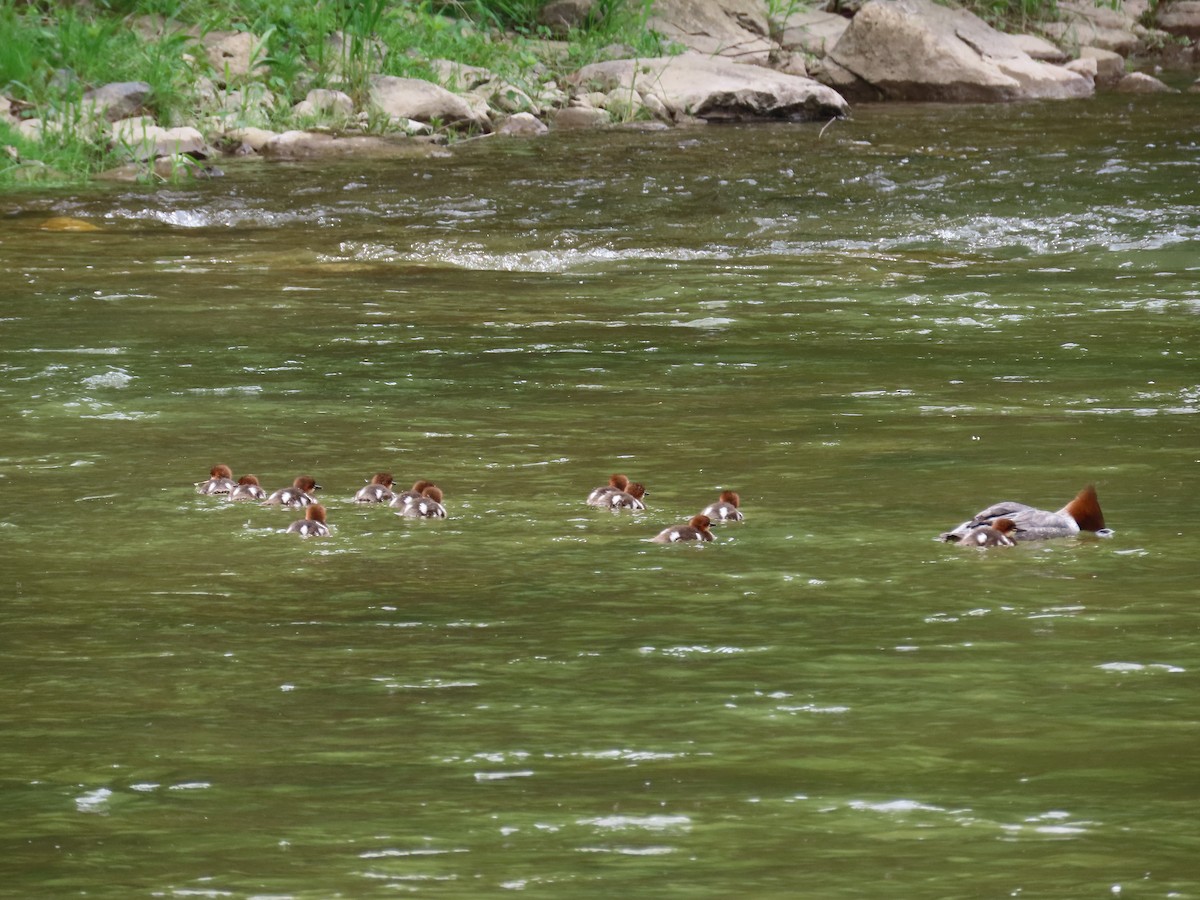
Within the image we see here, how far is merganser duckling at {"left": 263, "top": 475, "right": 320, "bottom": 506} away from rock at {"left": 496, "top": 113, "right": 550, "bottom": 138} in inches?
659

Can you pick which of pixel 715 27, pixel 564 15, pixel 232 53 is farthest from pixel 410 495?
pixel 715 27

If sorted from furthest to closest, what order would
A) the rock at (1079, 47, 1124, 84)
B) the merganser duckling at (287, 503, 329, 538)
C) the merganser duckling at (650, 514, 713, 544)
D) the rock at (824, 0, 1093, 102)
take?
the rock at (1079, 47, 1124, 84) < the rock at (824, 0, 1093, 102) < the merganser duckling at (287, 503, 329, 538) < the merganser duckling at (650, 514, 713, 544)

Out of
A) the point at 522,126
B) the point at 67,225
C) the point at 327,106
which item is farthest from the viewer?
the point at 522,126

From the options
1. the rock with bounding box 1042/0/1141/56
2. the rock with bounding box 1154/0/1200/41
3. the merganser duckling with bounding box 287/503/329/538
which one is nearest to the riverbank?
the rock with bounding box 1042/0/1141/56

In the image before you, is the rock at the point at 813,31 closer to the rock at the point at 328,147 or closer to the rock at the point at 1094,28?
the rock at the point at 1094,28

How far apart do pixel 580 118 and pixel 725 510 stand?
18.3m

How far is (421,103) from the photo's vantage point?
24.0 metres

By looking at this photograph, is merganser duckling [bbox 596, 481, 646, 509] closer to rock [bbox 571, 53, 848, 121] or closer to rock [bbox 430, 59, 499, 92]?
rock [bbox 571, 53, 848, 121]

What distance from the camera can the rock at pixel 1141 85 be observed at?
27.9 m

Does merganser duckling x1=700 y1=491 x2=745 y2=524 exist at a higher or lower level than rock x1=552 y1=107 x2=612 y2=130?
lower

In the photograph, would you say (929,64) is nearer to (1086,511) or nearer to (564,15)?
(564,15)

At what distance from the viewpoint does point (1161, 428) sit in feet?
28.9

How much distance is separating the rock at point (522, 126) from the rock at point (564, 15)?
4.33m

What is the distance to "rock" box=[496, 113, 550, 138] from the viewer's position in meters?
24.1
